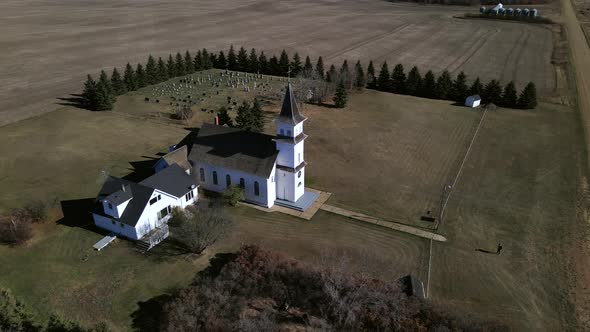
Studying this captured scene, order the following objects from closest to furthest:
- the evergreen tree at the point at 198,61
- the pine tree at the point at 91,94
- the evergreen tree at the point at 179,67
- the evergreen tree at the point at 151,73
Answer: the pine tree at the point at 91,94 < the evergreen tree at the point at 151,73 < the evergreen tree at the point at 179,67 < the evergreen tree at the point at 198,61

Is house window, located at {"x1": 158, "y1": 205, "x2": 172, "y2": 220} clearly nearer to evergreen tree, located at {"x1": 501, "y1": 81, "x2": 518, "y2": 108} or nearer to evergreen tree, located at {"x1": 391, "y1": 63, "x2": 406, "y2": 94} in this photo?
evergreen tree, located at {"x1": 391, "y1": 63, "x2": 406, "y2": 94}

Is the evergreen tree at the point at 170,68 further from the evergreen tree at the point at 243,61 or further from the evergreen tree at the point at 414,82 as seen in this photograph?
the evergreen tree at the point at 414,82

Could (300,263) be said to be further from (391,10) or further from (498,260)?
(391,10)

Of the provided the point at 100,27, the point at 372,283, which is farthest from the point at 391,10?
the point at 372,283

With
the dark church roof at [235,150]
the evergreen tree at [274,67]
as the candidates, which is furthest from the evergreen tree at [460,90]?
the dark church roof at [235,150]

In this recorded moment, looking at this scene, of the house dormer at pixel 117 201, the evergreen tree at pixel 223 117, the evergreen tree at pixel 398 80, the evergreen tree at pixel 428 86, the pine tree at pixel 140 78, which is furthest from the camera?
the evergreen tree at pixel 398 80

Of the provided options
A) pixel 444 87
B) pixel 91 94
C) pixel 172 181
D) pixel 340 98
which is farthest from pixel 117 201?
pixel 444 87

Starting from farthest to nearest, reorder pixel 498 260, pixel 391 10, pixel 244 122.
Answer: pixel 391 10, pixel 244 122, pixel 498 260
